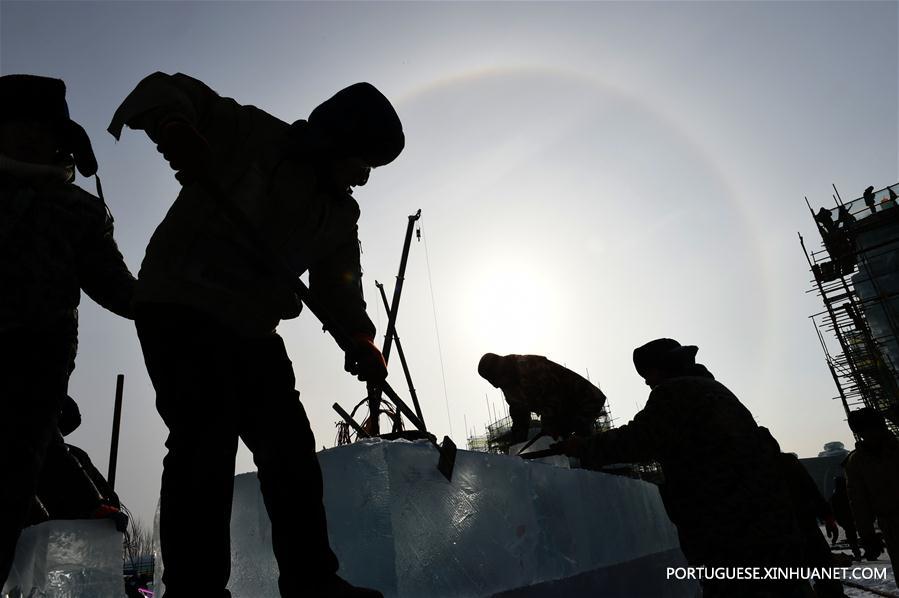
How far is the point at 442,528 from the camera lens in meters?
1.84

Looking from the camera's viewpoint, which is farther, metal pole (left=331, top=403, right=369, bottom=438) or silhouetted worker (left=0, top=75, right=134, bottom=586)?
metal pole (left=331, top=403, right=369, bottom=438)

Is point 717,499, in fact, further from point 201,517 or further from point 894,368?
point 894,368

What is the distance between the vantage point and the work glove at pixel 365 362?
1.86 metres

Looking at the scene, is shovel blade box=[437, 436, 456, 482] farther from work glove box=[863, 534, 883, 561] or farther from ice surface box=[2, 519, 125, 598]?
work glove box=[863, 534, 883, 561]

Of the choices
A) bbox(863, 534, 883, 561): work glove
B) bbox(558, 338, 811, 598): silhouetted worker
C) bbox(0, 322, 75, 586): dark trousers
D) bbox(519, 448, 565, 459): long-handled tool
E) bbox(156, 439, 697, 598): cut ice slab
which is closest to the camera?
bbox(0, 322, 75, 586): dark trousers

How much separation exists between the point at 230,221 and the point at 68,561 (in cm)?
128

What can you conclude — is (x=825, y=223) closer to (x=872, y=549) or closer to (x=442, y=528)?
(x=872, y=549)

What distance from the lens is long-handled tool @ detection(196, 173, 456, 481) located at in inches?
53.6

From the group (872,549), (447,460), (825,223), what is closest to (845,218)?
(825,223)

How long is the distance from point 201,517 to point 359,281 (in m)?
1.08

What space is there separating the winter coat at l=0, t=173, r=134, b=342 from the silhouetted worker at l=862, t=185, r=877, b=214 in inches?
1088

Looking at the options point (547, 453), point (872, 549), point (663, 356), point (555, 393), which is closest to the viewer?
point (663, 356)

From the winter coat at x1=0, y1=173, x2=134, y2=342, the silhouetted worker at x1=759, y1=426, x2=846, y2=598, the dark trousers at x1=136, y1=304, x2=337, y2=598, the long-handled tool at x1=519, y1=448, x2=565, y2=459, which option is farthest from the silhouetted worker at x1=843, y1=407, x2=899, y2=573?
the winter coat at x1=0, y1=173, x2=134, y2=342

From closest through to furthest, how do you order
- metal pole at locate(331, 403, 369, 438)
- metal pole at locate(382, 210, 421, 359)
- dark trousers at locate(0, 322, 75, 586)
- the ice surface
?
1. dark trousers at locate(0, 322, 75, 586)
2. the ice surface
3. metal pole at locate(331, 403, 369, 438)
4. metal pole at locate(382, 210, 421, 359)
